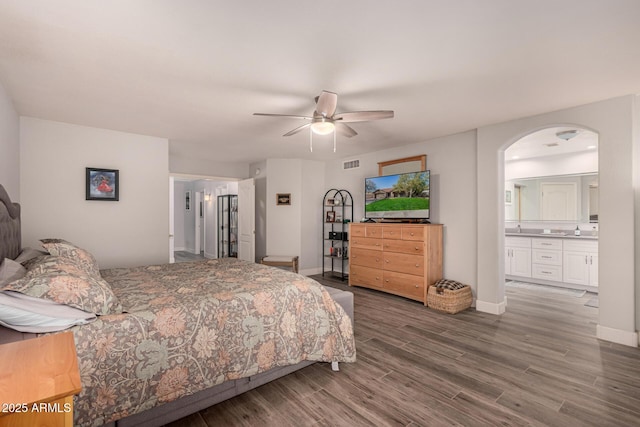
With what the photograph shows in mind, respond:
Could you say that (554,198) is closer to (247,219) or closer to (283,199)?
(283,199)

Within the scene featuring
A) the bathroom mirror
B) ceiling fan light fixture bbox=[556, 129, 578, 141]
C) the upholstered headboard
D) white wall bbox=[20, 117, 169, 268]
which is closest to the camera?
the upholstered headboard

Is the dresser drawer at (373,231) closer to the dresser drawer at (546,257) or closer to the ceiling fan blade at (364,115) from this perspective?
the ceiling fan blade at (364,115)

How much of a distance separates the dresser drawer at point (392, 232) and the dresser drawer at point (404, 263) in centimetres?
26

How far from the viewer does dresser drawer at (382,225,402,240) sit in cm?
467

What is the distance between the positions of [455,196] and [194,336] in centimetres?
399

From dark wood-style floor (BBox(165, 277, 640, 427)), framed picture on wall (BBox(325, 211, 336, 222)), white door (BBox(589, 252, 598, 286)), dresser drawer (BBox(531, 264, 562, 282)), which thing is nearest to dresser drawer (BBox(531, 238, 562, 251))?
dresser drawer (BBox(531, 264, 562, 282))

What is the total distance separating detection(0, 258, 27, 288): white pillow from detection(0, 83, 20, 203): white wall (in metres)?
1.46

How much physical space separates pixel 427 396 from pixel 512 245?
4.87 metres

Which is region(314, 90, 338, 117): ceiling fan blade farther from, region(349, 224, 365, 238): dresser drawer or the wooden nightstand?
region(349, 224, 365, 238): dresser drawer

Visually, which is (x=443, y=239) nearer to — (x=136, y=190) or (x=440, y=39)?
(x=440, y=39)

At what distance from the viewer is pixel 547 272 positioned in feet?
18.0

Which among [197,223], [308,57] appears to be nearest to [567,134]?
[308,57]

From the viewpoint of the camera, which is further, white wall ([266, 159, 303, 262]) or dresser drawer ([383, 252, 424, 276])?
white wall ([266, 159, 303, 262])

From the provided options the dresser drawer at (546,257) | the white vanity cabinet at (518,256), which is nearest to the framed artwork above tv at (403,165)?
the white vanity cabinet at (518,256)
